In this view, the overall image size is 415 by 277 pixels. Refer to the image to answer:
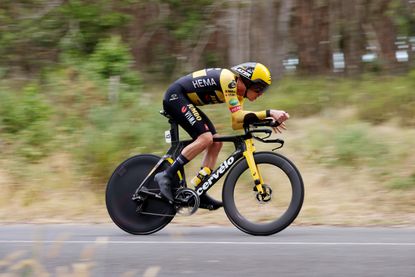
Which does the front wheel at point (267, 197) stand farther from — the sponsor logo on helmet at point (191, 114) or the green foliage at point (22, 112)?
the green foliage at point (22, 112)

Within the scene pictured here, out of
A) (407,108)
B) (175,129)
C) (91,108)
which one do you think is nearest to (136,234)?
(175,129)

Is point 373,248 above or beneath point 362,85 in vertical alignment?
above

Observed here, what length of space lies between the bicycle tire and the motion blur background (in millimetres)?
1327

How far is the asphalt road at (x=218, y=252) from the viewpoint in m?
5.95

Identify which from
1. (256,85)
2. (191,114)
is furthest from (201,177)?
(256,85)

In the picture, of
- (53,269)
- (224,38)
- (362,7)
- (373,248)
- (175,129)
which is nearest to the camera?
(53,269)

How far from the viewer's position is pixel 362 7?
15.6 meters

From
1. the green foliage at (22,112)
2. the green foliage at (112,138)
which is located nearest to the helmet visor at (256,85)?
the green foliage at (112,138)

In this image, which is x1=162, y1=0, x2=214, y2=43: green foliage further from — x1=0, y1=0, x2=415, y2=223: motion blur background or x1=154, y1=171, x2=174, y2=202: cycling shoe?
x1=154, y1=171, x2=174, y2=202: cycling shoe

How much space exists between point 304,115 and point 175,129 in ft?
18.3

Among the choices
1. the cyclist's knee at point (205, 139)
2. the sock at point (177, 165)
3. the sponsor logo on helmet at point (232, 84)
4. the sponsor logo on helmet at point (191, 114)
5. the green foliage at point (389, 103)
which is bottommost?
the green foliage at point (389, 103)

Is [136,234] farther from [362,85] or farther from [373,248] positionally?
[362,85]

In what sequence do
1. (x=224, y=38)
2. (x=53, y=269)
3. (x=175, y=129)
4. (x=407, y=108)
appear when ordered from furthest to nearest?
(x=224, y=38) < (x=407, y=108) < (x=175, y=129) < (x=53, y=269)

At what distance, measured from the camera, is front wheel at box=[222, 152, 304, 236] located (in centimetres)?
737
